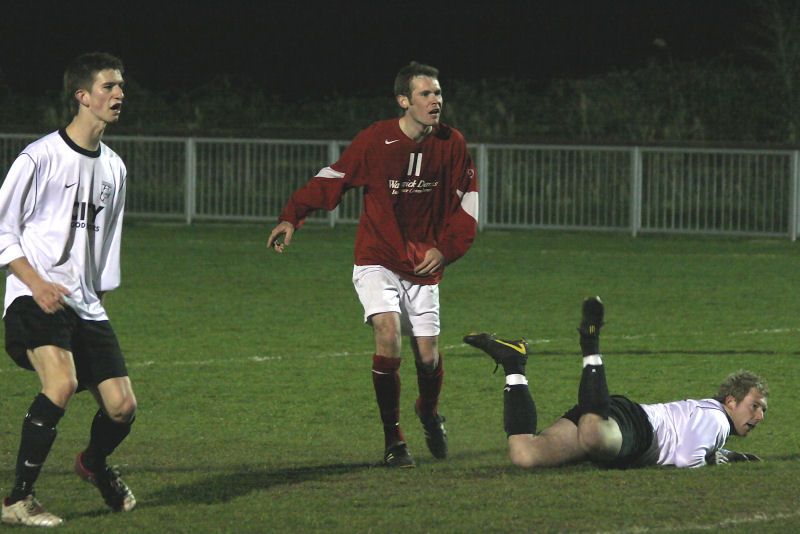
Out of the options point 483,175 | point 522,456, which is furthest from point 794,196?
point 522,456

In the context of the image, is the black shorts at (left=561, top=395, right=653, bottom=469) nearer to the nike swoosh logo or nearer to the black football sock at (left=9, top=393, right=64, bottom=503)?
the nike swoosh logo

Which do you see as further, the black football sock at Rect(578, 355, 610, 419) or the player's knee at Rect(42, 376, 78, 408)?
the black football sock at Rect(578, 355, 610, 419)

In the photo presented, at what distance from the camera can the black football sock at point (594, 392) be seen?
22.6ft

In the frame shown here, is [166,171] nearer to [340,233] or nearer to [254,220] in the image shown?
[254,220]

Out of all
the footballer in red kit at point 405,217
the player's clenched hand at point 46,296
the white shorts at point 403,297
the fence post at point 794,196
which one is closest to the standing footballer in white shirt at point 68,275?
the player's clenched hand at point 46,296

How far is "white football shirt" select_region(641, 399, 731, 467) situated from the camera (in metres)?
6.91

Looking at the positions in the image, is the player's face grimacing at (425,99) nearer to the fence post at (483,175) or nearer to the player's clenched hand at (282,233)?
the player's clenched hand at (282,233)

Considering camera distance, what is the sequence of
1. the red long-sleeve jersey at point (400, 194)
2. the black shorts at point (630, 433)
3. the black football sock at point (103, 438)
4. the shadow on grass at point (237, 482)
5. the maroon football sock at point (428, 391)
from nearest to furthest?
the black football sock at point (103, 438)
the shadow on grass at point (237, 482)
the black shorts at point (630, 433)
the red long-sleeve jersey at point (400, 194)
the maroon football sock at point (428, 391)

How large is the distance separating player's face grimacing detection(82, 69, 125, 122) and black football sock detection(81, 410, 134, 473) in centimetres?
121

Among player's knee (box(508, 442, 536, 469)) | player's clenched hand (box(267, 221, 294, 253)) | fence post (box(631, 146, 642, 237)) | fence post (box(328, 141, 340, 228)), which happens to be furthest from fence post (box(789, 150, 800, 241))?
player's knee (box(508, 442, 536, 469))

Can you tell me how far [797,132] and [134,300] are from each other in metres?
20.1

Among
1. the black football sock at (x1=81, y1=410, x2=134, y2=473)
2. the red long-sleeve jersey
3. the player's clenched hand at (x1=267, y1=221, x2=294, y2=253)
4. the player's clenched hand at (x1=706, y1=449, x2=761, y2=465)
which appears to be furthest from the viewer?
the red long-sleeve jersey

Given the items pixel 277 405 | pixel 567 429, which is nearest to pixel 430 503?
pixel 567 429

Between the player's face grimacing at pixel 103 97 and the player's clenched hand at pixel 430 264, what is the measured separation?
2.07m
